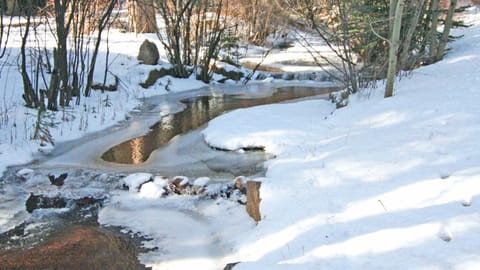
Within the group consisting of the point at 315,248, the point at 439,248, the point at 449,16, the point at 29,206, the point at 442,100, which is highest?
the point at 449,16

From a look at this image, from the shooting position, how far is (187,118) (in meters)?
9.88

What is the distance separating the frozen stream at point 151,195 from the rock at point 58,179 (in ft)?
0.22

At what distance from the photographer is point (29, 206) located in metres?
→ 4.92

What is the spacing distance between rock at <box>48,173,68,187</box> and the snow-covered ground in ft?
2.77

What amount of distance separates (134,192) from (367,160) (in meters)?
2.84

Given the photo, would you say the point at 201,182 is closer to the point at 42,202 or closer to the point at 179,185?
the point at 179,185

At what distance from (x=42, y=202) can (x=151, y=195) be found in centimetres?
126

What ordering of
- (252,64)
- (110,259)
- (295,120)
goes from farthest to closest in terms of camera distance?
(252,64) < (295,120) < (110,259)

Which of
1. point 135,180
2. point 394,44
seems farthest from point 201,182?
point 394,44

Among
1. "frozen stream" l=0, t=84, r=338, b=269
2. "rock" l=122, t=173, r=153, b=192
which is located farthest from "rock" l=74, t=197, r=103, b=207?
"rock" l=122, t=173, r=153, b=192

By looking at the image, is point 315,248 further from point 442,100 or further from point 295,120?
point 295,120

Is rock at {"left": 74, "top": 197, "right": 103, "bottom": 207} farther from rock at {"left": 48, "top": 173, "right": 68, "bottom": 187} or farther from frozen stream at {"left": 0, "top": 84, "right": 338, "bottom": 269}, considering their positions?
rock at {"left": 48, "top": 173, "right": 68, "bottom": 187}

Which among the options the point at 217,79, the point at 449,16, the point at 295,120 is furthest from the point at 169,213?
the point at 217,79

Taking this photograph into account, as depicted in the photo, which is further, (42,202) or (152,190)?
(152,190)
